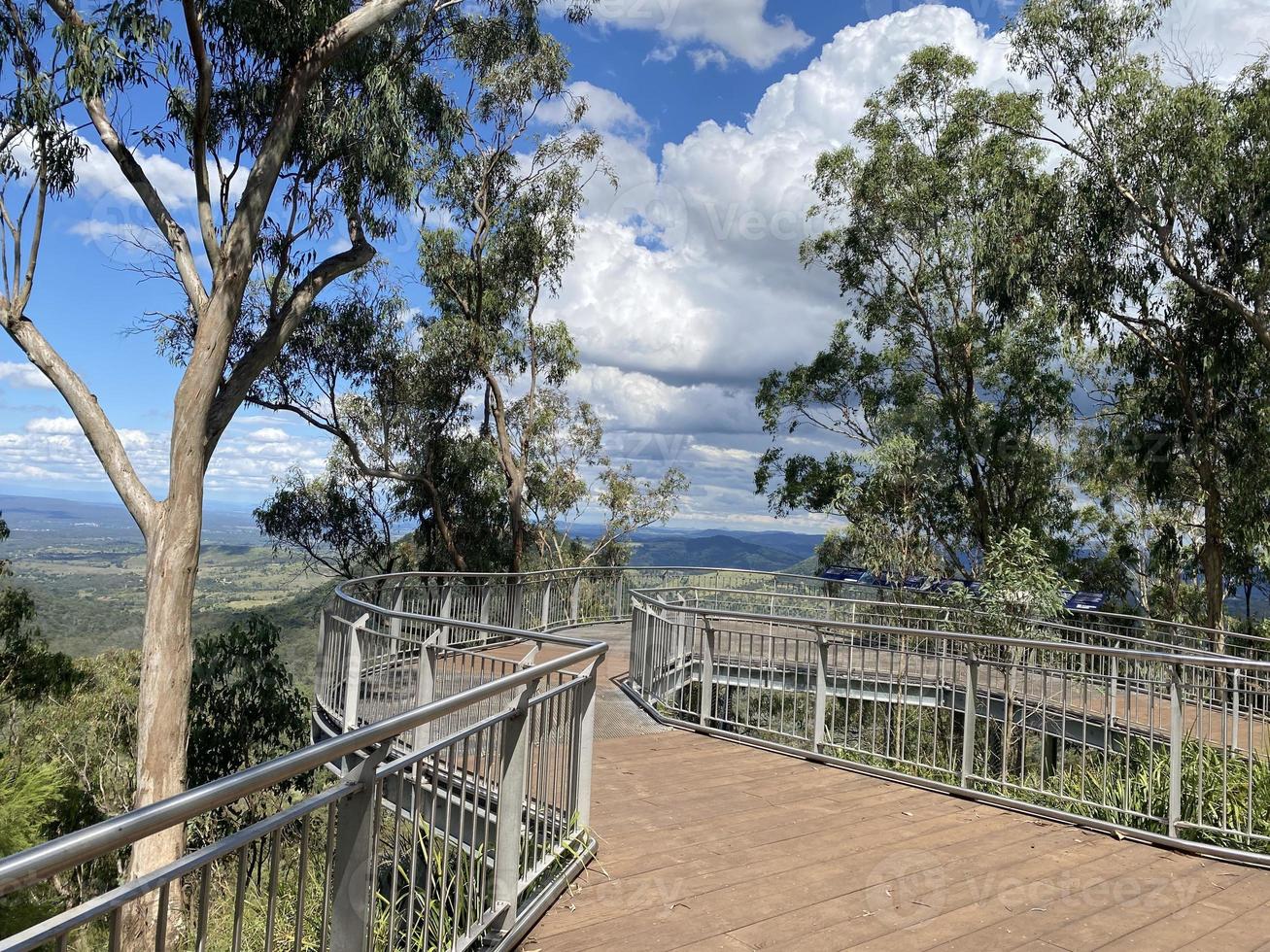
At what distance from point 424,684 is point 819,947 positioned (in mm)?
4008

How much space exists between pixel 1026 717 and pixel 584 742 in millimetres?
5203

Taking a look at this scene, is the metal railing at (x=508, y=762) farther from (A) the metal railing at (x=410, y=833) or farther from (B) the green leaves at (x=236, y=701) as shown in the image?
(B) the green leaves at (x=236, y=701)

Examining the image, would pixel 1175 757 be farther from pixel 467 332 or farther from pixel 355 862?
pixel 467 332

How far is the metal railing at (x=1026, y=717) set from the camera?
5.59 metres

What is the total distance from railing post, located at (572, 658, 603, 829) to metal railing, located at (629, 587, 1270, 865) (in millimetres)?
2409

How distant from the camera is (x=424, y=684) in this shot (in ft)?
22.6

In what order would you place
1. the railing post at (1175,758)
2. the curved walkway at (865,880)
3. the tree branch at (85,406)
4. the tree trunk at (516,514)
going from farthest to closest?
the tree trunk at (516,514)
the tree branch at (85,406)
the railing post at (1175,758)
the curved walkway at (865,880)

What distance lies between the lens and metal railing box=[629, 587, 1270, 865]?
5.59m

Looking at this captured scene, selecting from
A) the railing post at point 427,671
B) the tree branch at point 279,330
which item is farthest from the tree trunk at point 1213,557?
the tree branch at point 279,330

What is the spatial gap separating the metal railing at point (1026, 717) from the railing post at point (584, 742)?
7.90 ft

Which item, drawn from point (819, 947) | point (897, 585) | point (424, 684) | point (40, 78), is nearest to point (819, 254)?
point (897, 585)

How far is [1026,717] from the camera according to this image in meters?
8.09

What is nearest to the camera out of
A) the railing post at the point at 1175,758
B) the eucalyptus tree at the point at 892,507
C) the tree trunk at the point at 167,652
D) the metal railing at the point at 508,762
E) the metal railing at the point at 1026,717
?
the metal railing at the point at 508,762
